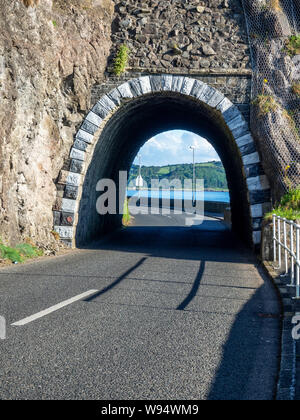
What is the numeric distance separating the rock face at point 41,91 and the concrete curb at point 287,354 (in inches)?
275

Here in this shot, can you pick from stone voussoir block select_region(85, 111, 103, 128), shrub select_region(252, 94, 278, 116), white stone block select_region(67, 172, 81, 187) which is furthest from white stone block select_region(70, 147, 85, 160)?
shrub select_region(252, 94, 278, 116)

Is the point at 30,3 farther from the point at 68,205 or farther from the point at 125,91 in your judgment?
the point at 68,205

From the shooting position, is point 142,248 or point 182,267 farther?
point 142,248

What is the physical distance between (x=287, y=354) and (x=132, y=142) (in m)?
16.7

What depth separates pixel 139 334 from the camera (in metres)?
4.97

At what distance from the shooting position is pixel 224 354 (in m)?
4.39

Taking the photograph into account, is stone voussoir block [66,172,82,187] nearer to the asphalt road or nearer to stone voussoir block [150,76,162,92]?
stone voussoir block [150,76,162,92]

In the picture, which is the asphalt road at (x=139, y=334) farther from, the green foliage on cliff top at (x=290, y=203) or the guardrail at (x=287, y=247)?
the green foliage on cliff top at (x=290, y=203)

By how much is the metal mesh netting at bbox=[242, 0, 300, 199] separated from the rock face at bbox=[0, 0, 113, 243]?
501 centimetres

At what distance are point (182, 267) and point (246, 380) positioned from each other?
6272 mm

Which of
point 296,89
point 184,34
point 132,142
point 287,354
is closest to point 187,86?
point 184,34

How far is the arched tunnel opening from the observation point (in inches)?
572
